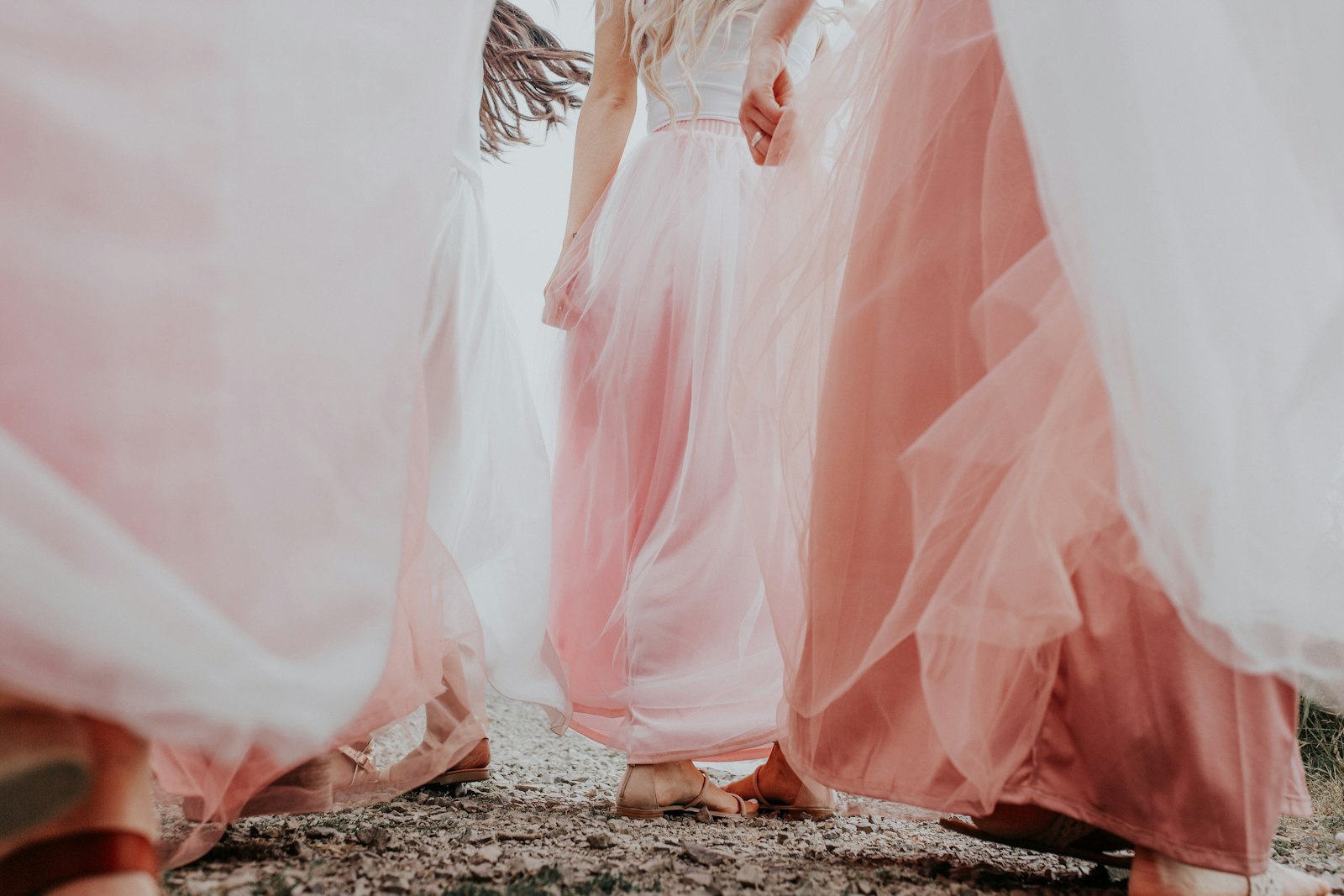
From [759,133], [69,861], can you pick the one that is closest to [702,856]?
[69,861]

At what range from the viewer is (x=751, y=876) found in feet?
3.67

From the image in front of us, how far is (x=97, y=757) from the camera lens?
708 mm

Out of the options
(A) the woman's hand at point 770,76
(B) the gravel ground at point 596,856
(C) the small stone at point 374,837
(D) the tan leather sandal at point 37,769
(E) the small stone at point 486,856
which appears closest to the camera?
(D) the tan leather sandal at point 37,769

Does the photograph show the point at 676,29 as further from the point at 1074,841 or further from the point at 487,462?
the point at 1074,841

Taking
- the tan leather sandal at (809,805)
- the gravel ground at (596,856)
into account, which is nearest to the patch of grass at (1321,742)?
the gravel ground at (596,856)

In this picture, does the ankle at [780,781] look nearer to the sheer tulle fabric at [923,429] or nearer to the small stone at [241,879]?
the sheer tulle fabric at [923,429]

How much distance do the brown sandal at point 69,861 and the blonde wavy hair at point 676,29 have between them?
1734mm

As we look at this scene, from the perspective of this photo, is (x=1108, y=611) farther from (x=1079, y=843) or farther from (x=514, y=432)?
(x=514, y=432)

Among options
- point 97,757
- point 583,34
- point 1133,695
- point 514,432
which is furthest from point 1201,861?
point 583,34

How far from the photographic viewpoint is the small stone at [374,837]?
4.12 feet

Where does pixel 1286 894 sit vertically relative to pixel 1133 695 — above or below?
below

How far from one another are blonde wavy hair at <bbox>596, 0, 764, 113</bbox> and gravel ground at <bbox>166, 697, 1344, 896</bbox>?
4.72 feet

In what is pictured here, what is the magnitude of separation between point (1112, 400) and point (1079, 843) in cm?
53
